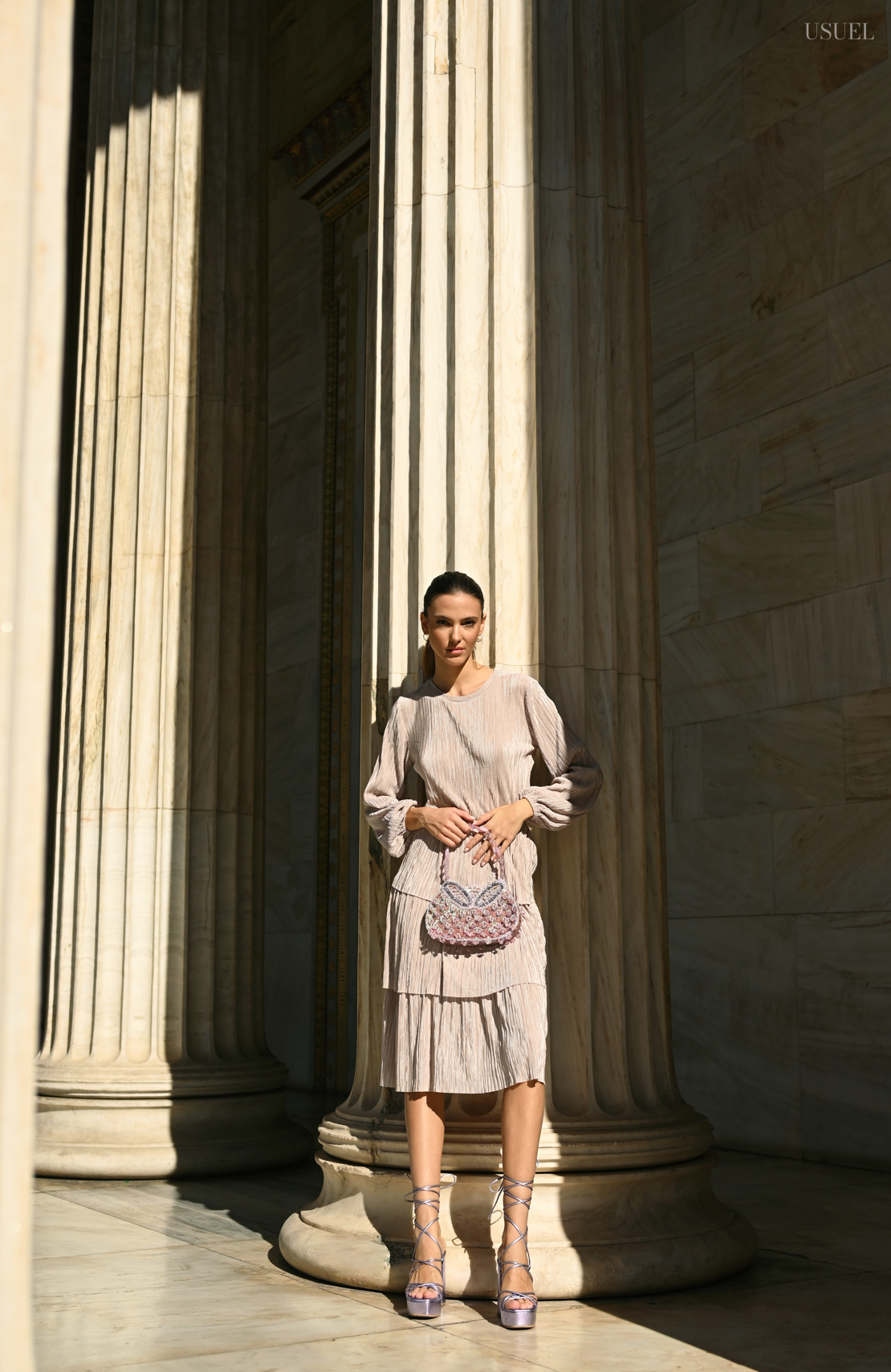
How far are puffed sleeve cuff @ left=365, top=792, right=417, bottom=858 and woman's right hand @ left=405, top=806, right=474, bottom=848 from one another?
114 mm

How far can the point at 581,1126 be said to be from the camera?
5.32 m

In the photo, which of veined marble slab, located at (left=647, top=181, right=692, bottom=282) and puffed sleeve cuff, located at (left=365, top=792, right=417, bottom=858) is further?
veined marble slab, located at (left=647, top=181, right=692, bottom=282)

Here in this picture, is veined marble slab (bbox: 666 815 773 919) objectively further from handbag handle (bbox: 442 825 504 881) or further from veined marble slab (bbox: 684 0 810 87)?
veined marble slab (bbox: 684 0 810 87)

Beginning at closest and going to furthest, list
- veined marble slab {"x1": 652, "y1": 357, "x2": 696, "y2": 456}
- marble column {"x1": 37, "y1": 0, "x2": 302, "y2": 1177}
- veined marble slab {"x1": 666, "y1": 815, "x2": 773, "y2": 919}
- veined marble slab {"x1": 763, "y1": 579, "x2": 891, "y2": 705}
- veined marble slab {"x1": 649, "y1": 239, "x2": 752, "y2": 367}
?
marble column {"x1": 37, "y1": 0, "x2": 302, "y2": 1177} → veined marble slab {"x1": 763, "y1": 579, "x2": 891, "y2": 705} → veined marble slab {"x1": 666, "y1": 815, "x2": 773, "y2": 919} → veined marble slab {"x1": 649, "y1": 239, "x2": 752, "y2": 367} → veined marble slab {"x1": 652, "y1": 357, "x2": 696, "y2": 456}

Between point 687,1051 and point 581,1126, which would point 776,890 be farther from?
point 581,1126

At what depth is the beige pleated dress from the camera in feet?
16.3

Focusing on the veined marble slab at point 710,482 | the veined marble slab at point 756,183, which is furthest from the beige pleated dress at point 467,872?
the veined marble slab at point 756,183

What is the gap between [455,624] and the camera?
516cm

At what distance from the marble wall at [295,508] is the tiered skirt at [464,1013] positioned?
25.5ft

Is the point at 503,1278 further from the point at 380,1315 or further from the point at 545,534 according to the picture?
the point at 545,534

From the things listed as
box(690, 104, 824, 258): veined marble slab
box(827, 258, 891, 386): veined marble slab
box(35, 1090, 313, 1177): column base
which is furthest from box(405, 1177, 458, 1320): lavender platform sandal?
box(690, 104, 824, 258): veined marble slab

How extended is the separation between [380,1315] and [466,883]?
147 centimetres

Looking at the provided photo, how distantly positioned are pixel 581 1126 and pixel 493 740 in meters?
→ 1.49

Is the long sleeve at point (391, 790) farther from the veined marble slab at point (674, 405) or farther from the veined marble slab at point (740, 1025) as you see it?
the veined marble slab at point (674, 405)
